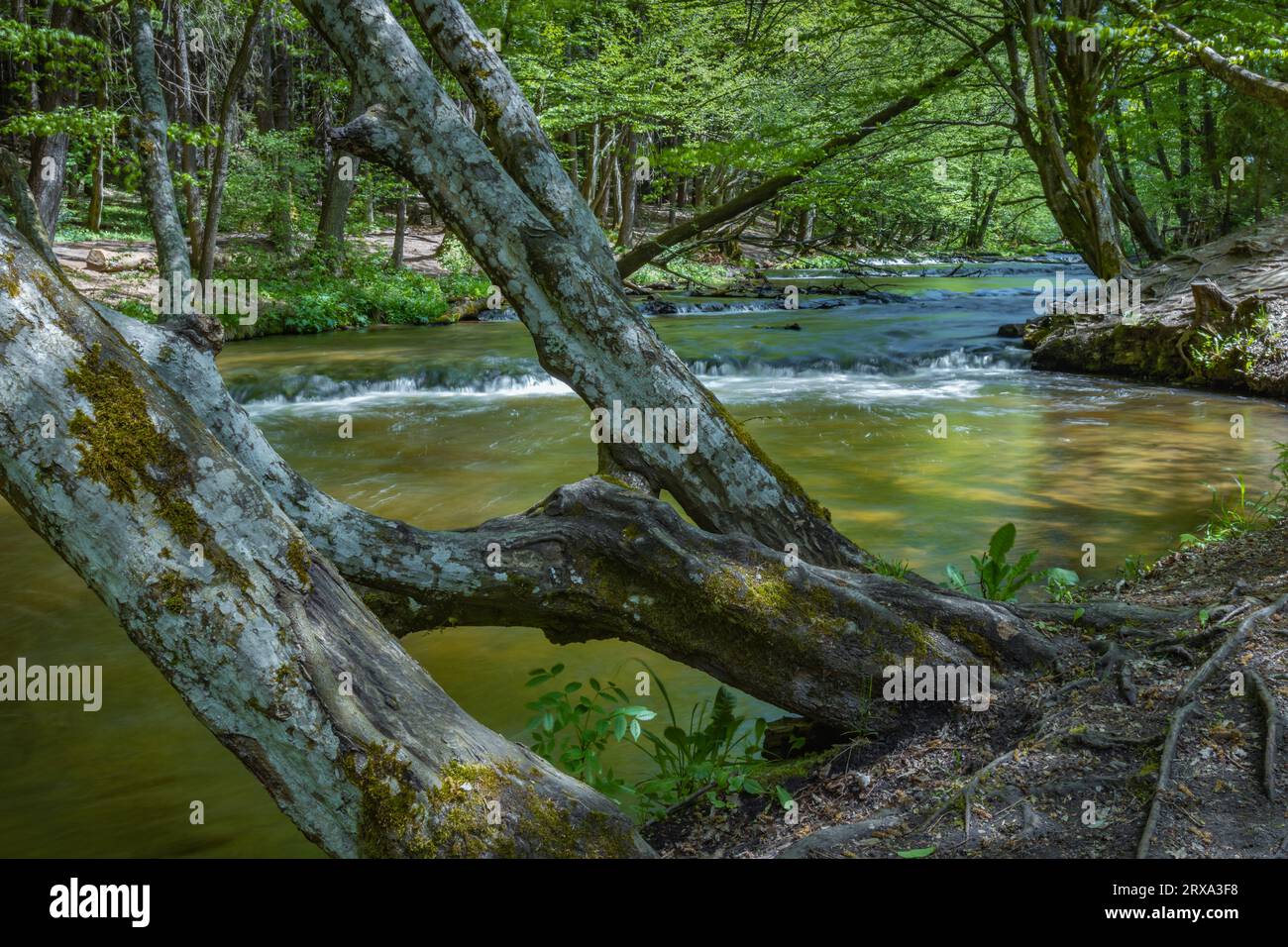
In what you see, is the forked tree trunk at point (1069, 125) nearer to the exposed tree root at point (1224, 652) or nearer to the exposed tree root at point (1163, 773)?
the exposed tree root at point (1224, 652)

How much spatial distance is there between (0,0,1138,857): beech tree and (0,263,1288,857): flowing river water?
4.80ft

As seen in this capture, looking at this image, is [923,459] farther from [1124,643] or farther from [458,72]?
[458,72]

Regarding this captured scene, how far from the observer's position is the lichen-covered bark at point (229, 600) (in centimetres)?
212

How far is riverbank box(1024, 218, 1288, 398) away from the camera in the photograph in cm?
1263

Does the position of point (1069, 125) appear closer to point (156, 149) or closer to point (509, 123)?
point (156, 149)

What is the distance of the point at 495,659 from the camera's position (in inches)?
237

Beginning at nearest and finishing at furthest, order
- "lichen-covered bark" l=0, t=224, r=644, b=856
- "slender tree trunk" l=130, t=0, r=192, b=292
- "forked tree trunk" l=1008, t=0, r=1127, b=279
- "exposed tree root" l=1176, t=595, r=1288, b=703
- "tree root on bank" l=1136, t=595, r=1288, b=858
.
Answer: "lichen-covered bark" l=0, t=224, r=644, b=856
"tree root on bank" l=1136, t=595, r=1288, b=858
"exposed tree root" l=1176, t=595, r=1288, b=703
"slender tree trunk" l=130, t=0, r=192, b=292
"forked tree trunk" l=1008, t=0, r=1127, b=279

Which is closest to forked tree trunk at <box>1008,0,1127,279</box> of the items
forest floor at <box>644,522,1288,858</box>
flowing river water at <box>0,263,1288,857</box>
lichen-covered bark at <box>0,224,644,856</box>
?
flowing river water at <box>0,263,1288,857</box>

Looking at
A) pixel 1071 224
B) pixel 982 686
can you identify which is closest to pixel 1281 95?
pixel 982 686

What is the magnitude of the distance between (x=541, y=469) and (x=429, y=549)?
7.41m

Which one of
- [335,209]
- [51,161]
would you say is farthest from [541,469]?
[335,209]

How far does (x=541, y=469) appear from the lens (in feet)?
35.7

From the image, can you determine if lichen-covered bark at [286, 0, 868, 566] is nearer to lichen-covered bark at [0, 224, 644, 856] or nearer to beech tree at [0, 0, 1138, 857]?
beech tree at [0, 0, 1138, 857]
